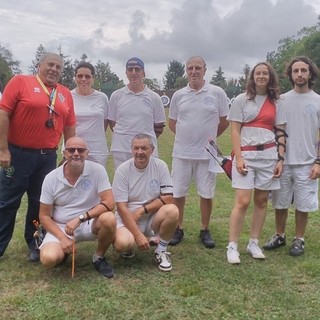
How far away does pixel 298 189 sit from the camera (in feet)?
16.5

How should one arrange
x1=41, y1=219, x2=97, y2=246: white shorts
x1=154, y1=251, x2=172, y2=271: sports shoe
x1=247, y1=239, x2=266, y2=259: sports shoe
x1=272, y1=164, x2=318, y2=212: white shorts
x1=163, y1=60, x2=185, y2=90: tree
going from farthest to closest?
x1=163, y1=60, x2=185, y2=90: tree
x1=272, y1=164, x2=318, y2=212: white shorts
x1=247, y1=239, x2=266, y2=259: sports shoe
x1=154, y1=251, x2=172, y2=271: sports shoe
x1=41, y1=219, x2=97, y2=246: white shorts

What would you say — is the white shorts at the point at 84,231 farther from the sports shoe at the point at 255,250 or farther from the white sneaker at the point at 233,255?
the sports shoe at the point at 255,250

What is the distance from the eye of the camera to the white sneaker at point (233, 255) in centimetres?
468

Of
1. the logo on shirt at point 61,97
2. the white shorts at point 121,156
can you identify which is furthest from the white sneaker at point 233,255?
the logo on shirt at point 61,97

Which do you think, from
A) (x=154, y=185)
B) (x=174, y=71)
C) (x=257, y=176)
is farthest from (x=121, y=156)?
(x=174, y=71)

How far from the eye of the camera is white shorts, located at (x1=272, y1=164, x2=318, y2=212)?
4.99m

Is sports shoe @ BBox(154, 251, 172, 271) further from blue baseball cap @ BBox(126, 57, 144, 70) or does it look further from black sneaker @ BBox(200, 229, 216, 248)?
Result: blue baseball cap @ BBox(126, 57, 144, 70)

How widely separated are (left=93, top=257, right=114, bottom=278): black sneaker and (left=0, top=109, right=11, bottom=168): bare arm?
4.19 feet

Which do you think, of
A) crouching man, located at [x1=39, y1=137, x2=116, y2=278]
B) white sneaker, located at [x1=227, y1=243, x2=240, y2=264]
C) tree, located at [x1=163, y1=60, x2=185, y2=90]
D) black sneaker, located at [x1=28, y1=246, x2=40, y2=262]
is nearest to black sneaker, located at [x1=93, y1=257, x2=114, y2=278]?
crouching man, located at [x1=39, y1=137, x2=116, y2=278]

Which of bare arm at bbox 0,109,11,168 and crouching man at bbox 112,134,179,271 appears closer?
bare arm at bbox 0,109,11,168

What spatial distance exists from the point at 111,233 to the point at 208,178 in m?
1.59

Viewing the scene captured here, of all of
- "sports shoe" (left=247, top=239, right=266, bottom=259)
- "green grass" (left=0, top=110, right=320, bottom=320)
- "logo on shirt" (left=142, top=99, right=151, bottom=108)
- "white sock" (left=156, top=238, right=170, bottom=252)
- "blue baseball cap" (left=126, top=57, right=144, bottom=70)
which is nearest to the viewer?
"green grass" (left=0, top=110, right=320, bottom=320)

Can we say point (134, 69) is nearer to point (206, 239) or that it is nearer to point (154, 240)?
point (154, 240)

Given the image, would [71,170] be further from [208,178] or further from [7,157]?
[208,178]
